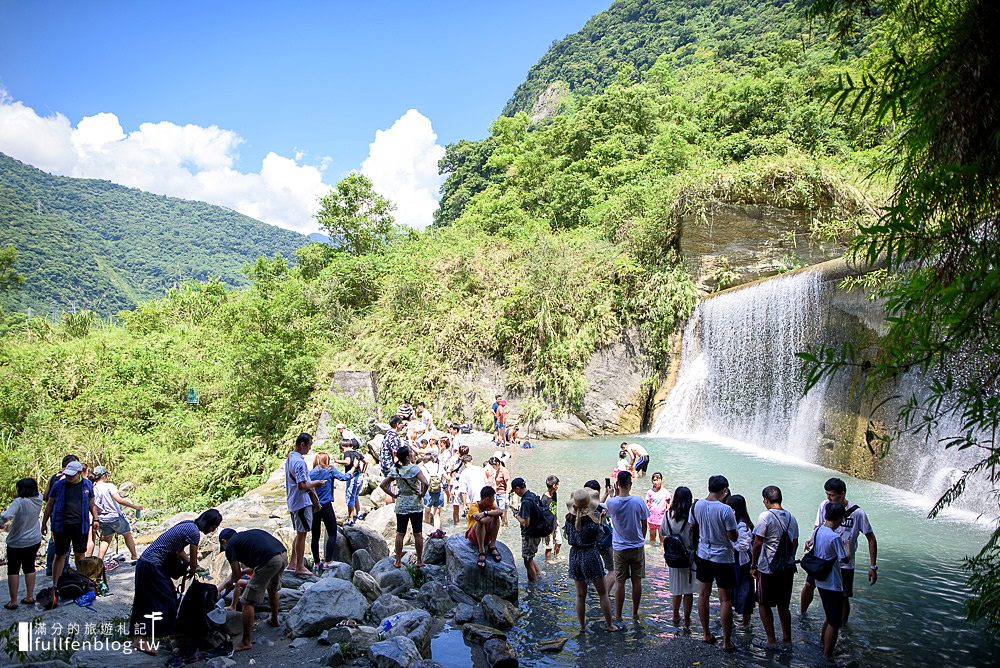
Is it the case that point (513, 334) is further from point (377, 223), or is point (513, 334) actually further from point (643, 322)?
point (377, 223)

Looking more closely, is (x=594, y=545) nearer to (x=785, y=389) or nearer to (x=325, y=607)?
(x=325, y=607)

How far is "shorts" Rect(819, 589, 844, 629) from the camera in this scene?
17.8 feet

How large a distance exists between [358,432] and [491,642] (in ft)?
40.6

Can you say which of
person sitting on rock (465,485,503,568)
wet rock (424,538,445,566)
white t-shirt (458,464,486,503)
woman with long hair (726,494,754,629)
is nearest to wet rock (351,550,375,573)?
wet rock (424,538,445,566)

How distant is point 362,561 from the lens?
7863 mm

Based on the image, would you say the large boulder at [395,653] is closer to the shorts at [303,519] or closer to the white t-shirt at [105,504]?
the shorts at [303,519]

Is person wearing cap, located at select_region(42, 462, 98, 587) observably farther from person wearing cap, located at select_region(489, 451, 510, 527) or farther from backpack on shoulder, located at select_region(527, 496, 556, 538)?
person wearing cap, located at select_region(489, 451, 510, 527)

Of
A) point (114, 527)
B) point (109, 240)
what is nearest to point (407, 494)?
point (114, 527)

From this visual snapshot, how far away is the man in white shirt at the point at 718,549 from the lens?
5.70 metres

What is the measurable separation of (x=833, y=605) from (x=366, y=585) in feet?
15.3

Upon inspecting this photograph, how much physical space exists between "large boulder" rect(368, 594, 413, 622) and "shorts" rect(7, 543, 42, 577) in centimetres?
362

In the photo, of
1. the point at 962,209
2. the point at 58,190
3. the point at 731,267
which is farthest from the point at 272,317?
the point at 58,190

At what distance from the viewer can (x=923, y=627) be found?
624 cm

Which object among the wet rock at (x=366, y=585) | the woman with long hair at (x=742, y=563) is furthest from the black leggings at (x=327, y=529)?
the woman with long hair at (x=742, y=563)
